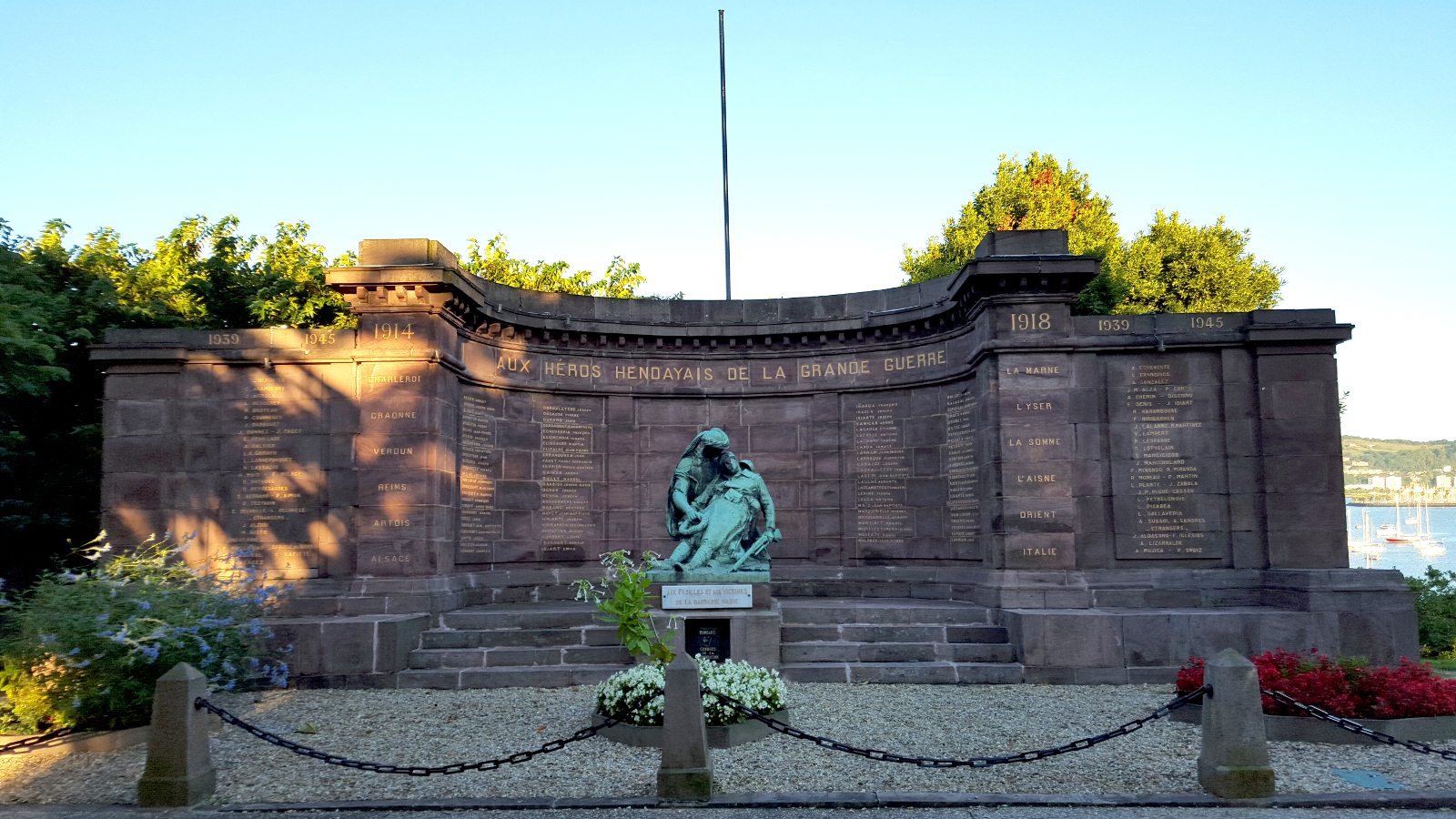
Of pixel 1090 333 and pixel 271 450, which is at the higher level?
pixel 1090 333

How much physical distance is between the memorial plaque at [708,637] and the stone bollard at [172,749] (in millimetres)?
6629

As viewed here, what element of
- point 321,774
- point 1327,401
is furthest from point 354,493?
point 1327,401

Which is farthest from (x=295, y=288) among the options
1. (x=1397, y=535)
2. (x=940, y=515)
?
(x=1397, y=535)

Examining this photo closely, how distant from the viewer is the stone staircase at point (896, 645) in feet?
43.2

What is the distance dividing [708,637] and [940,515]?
5.86 meters

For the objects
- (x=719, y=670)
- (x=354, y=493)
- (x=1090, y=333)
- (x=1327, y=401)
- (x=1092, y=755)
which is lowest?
(x=1092, y=755)

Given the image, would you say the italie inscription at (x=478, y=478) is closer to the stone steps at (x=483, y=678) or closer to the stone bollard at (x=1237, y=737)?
the stone steps at (x=483, y=678)

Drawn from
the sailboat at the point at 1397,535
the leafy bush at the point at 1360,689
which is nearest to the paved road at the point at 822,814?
the leafy bush at the point at 1360,689

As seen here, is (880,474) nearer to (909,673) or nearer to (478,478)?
(909,673)

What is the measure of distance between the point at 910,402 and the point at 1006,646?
5.49m

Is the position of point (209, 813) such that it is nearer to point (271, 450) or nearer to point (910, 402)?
point (271, 450)

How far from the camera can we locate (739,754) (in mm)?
9078

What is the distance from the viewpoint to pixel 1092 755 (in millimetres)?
9195

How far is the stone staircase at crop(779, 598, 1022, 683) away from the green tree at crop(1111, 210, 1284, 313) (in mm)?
20209
